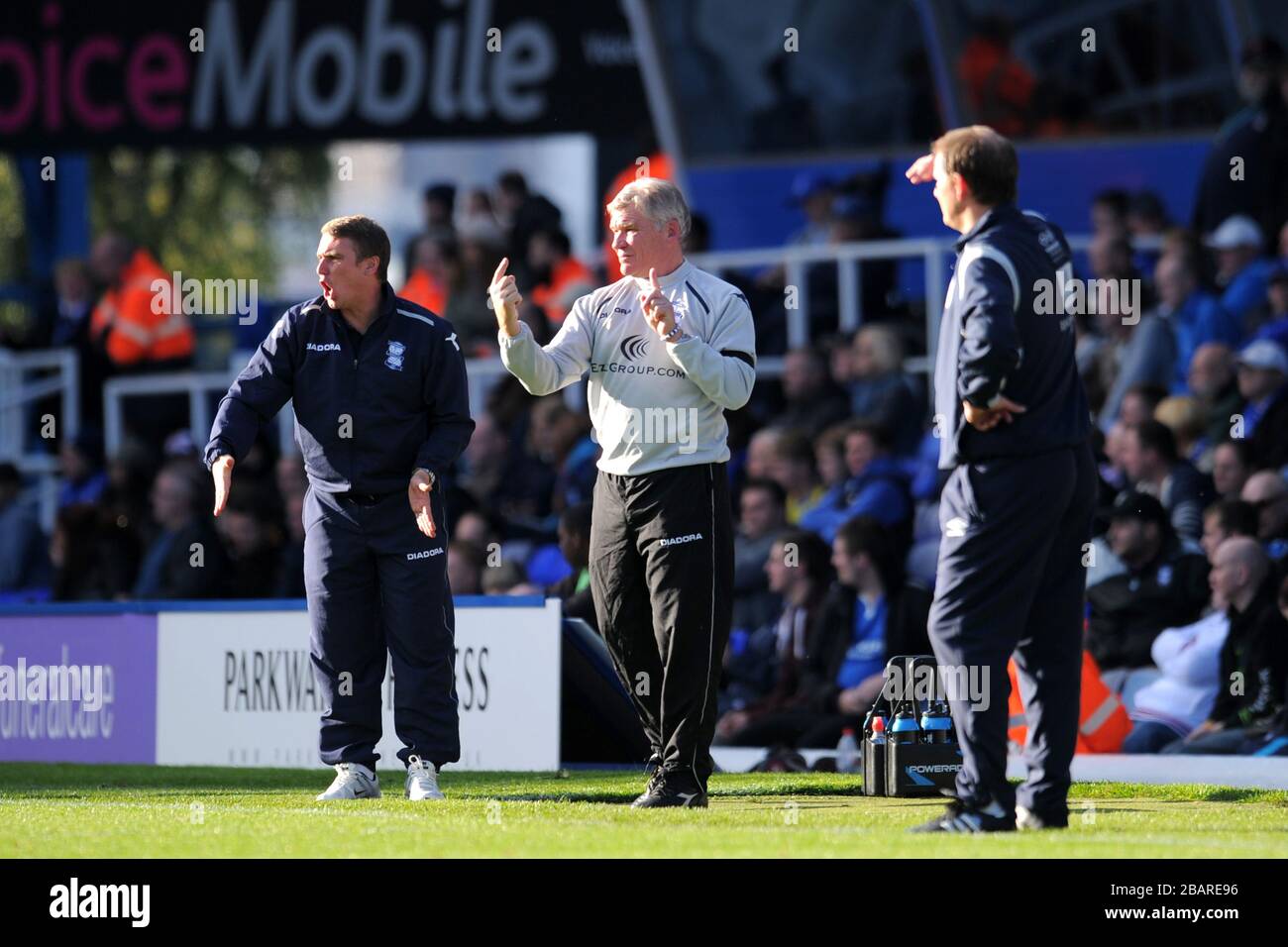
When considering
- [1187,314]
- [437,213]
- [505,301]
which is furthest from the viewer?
[437,213]

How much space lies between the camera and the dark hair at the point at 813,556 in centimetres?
1279

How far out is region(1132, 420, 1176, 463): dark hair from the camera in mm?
12672

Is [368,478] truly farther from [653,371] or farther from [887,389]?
[887,389]

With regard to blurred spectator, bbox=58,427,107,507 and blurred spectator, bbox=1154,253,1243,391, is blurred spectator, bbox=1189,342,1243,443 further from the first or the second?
blurred spectator, bbox=58,427,107,507

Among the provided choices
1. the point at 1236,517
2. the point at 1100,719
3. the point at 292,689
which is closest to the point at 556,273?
the point at 292,689

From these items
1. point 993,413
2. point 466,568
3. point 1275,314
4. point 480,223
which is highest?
point 480,223

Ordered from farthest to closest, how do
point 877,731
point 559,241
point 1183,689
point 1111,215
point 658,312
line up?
point 559,241 → point 1111,215 → point 1183,689 → point 877,731 → point 658,312

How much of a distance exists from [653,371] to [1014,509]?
159 centimetres

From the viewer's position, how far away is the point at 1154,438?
1267 centimetres

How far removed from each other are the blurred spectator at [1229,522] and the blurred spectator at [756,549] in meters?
2.68

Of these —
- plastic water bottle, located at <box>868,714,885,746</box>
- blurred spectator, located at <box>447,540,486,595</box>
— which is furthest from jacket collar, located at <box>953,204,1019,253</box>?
blurred spectator, located at <box>447,540,486,595</box>

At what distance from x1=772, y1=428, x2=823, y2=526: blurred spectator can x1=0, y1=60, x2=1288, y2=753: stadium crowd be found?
0.02 meters

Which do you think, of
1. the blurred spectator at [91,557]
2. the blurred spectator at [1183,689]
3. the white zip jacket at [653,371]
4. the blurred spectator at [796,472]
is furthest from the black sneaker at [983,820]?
the blurred spectator at [91,557]

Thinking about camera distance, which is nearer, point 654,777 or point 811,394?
point 654,777
